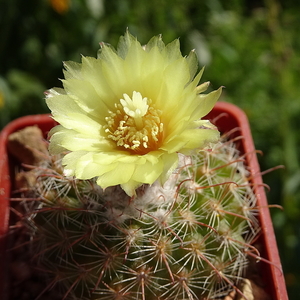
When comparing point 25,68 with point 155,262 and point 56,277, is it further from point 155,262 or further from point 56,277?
point 155,262

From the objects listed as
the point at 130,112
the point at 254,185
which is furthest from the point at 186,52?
the point at 130,112

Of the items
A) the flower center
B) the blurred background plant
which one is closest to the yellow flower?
the flower center

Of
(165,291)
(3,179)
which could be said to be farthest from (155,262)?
(3,179)

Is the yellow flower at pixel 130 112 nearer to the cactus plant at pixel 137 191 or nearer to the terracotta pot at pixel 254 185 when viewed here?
the cactus plant at pixel 137 191

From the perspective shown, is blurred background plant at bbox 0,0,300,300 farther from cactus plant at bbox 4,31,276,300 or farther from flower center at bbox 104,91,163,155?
flower center at bbox 104,91,163,155

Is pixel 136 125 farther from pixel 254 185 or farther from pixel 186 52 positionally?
pixel 186 52

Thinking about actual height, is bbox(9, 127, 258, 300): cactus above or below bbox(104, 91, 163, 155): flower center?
below
